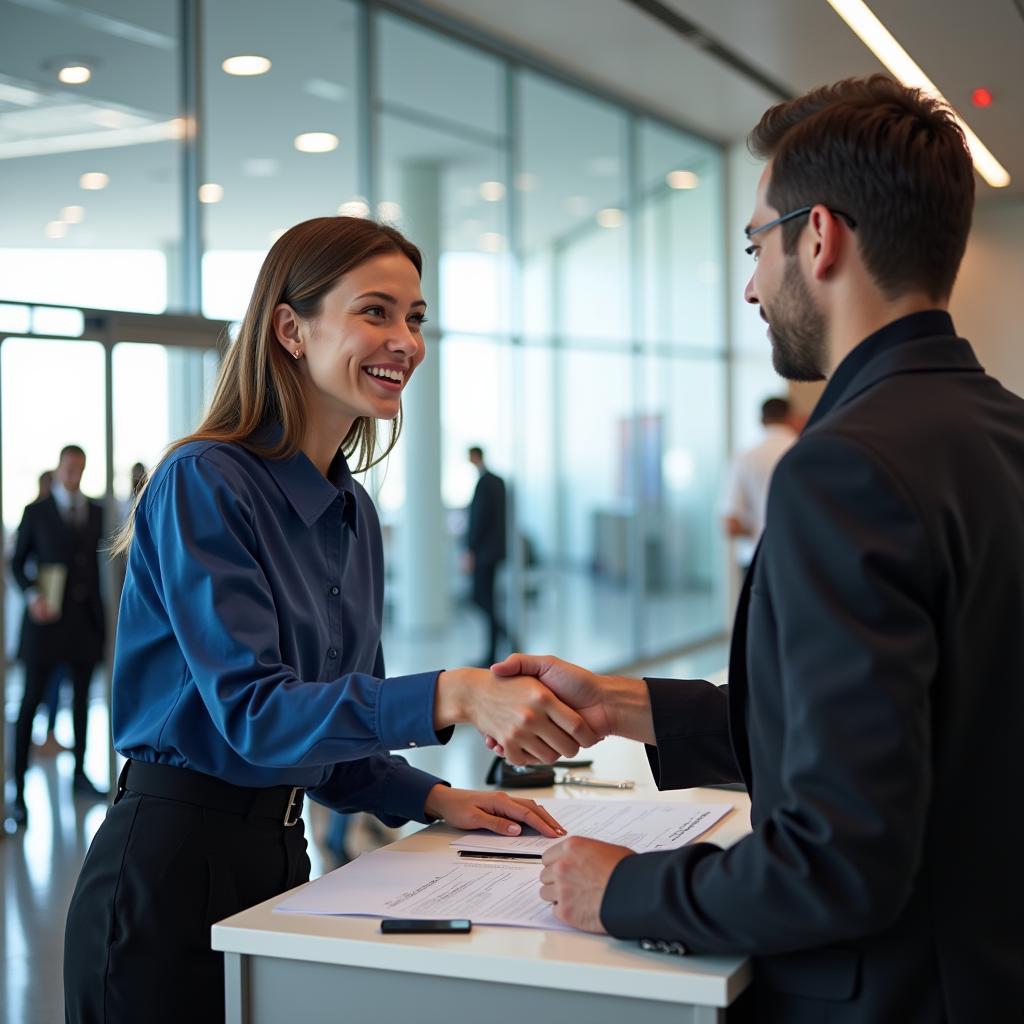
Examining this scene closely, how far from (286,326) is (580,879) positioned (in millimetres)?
1003

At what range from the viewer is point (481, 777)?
5.95 m

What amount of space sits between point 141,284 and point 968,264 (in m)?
9.11

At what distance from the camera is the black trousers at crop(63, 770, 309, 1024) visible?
65.8 inches

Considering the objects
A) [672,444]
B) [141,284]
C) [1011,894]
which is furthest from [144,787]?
[672,444]

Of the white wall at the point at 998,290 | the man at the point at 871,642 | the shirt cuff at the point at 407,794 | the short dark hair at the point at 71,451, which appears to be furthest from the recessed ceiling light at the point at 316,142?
the white wall at the point at 998,290

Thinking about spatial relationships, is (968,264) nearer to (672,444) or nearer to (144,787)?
(672,444)

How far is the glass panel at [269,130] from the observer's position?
589 cm

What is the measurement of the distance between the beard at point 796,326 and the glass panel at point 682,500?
872cm

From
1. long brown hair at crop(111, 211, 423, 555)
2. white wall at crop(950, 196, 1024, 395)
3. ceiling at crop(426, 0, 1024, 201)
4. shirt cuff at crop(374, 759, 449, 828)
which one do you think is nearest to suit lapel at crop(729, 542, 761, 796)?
shirt cuff at crop(374, 759, 449, 828)

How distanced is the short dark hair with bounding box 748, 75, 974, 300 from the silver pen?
1.15m

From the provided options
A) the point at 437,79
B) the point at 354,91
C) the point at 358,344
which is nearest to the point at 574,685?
the point at 358,344

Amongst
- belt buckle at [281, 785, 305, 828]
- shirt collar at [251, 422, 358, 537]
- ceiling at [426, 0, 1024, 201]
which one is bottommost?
belt buckle at [281, 785, 305, 828]

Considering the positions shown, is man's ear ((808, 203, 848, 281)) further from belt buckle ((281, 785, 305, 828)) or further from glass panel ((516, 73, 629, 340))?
glass panel ((516, 73, 629, 340))

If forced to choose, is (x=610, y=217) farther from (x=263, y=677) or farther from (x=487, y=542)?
(x=263, y=677)
